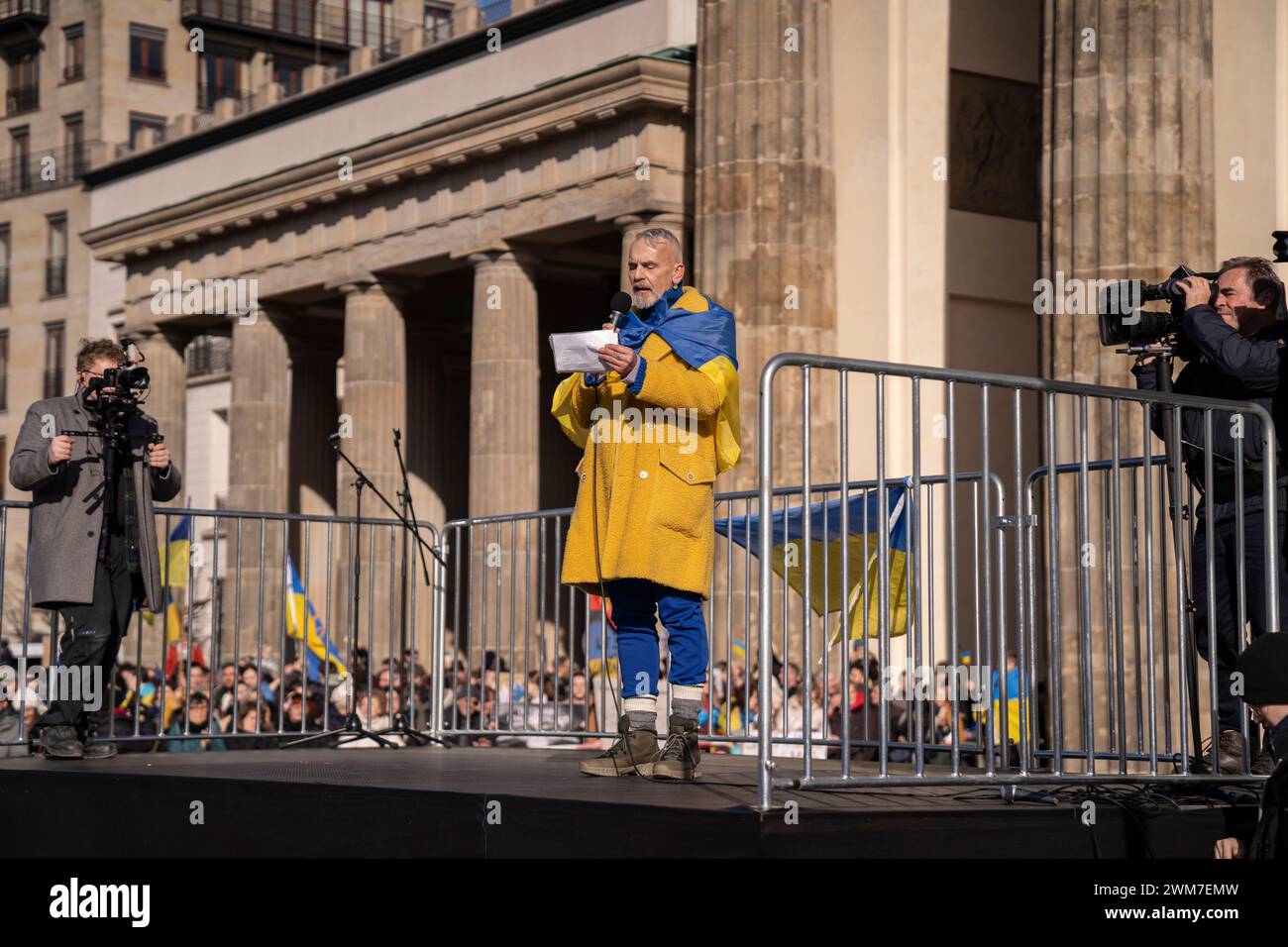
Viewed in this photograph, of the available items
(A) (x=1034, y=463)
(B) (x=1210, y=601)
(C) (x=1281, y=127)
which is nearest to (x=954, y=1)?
(C) (x=1281, y=127)

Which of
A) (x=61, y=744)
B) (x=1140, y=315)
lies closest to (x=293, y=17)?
(x=61, y=744)

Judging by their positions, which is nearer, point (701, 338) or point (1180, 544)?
point (701, 338)

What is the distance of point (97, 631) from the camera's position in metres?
10.2

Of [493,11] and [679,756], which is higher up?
[493,11]

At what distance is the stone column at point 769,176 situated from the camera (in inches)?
907

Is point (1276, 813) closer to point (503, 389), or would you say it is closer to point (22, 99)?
point (503, 389)

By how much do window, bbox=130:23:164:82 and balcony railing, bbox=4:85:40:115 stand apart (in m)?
3.65

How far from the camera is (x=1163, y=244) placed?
18406 millimetres

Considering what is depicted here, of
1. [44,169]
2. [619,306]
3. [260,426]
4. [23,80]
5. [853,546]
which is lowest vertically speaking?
[853,546]

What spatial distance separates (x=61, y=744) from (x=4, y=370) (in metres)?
49.5

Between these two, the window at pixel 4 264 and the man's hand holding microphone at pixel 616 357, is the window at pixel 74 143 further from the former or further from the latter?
the man's hand holding microphone at pixel 616 357

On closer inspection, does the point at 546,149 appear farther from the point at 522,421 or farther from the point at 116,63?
the point at 116,63

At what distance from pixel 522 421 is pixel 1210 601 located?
23.3 meters
